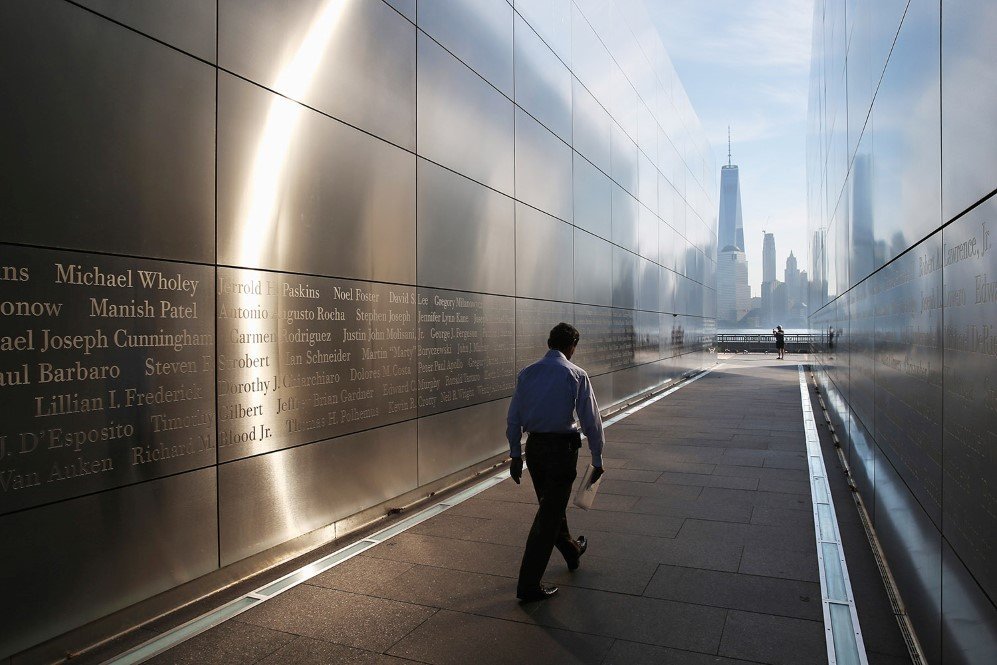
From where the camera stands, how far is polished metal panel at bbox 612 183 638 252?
16.2m

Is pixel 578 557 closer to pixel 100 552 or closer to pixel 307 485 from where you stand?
pixel 307 485

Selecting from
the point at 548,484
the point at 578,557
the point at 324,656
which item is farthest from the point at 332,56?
the point at 324,656

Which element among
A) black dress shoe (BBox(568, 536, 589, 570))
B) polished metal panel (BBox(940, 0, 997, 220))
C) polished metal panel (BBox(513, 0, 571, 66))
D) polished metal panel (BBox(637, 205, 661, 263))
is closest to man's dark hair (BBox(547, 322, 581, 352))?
black dress shoe (BBox(568, 536, 589, 570))

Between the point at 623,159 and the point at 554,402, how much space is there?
44.1 feet

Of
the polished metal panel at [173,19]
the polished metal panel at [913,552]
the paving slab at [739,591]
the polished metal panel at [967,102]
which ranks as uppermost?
the polished metal panel at [173,19]

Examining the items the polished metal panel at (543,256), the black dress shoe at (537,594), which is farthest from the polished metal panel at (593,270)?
the black dress shoe at (537,594)

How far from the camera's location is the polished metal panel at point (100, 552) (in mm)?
3729

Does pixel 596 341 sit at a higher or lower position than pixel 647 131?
lower

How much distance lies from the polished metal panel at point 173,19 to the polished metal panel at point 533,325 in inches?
242

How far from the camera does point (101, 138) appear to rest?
4.23m

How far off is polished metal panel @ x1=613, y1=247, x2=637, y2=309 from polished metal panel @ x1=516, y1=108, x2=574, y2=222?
11.9 ft

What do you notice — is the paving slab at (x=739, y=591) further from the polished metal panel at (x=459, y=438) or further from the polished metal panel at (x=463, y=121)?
the polished metal panel at (x=463, y=121)

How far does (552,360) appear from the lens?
4.98m

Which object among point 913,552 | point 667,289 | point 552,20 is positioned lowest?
point 913,552
